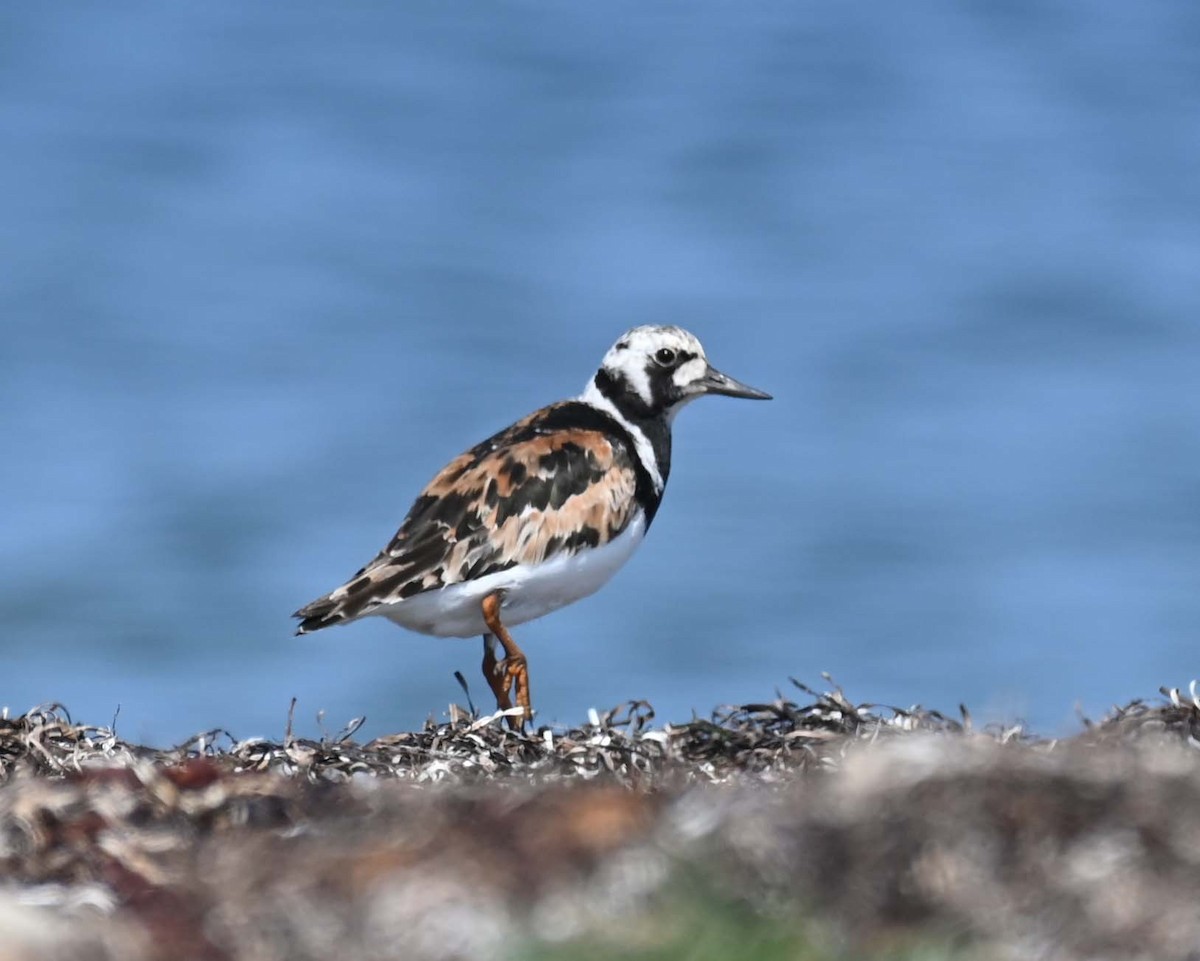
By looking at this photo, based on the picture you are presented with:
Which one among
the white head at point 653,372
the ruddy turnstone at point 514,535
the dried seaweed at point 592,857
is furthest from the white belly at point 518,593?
the dried seaweed at point 592,857

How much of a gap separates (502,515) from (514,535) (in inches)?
5.0

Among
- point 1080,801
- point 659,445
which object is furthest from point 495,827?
point 659,445

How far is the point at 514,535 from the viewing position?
9477mm

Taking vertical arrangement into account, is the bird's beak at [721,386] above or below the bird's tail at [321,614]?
above

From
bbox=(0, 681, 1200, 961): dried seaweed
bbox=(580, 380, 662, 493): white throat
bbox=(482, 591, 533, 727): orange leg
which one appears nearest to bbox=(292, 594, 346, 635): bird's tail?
bbox=(482, 591, 533, 727): orange leg

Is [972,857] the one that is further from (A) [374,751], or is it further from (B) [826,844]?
(A) [374,751]

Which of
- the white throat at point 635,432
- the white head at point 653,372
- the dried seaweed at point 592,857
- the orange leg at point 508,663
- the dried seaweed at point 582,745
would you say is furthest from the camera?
the white head at point 653,372

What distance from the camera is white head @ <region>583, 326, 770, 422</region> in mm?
10461

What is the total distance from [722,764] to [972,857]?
262cm

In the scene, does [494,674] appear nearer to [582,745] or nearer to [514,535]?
[514,535]

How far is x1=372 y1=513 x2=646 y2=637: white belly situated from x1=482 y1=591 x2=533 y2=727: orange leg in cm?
7

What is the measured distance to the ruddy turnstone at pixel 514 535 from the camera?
9352mm

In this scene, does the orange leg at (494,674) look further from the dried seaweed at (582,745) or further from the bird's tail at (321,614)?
the dried seaweed at (582,745)

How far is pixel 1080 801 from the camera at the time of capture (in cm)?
412
